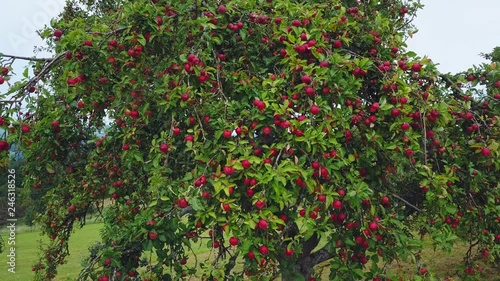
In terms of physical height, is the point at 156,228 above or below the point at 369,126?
below

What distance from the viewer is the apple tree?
10.7 feet

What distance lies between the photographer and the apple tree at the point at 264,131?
10.7 feet

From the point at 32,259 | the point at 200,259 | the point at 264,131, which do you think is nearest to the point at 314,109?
the point at 264,131

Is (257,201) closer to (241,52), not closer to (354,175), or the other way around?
(354,175)

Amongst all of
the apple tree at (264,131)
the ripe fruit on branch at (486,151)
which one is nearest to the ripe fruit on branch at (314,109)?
the apple tree at (264,131)

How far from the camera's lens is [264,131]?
3430 millimetres

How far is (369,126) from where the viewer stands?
3822 millimetres

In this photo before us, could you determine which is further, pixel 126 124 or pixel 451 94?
pixel 451 94

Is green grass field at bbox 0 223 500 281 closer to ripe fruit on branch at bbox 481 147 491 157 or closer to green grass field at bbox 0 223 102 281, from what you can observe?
green grass field at bbox 0 223 102 281

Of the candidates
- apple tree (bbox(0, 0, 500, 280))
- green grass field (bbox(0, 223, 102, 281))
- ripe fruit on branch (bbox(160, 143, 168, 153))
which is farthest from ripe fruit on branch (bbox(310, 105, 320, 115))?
green grass field (bbox(0, 223, 102, 281))

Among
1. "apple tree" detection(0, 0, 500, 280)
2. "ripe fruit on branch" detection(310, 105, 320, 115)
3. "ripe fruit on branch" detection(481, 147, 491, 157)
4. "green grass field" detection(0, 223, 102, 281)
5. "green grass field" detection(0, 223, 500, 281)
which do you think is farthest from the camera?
"green grass field" detection(0, 223, 102, 281)

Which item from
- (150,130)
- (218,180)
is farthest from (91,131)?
(218,180)

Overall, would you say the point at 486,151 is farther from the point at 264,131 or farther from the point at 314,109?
the point at 264,131

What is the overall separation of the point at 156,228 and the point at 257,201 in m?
0.95
